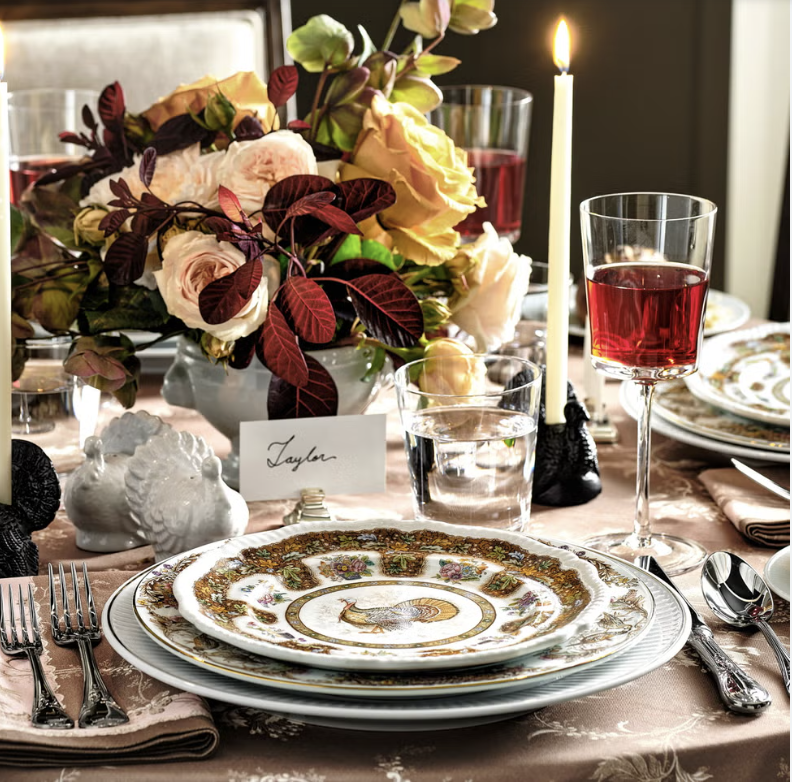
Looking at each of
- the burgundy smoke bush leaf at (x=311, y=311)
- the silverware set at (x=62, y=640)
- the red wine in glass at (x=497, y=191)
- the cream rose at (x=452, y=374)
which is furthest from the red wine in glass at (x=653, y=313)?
the red wine in glass at (x=497, y=191)

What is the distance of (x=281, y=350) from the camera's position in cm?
90

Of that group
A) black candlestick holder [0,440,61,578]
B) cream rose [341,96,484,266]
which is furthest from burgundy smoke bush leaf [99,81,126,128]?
black candlestick holder [0,440,61,578]

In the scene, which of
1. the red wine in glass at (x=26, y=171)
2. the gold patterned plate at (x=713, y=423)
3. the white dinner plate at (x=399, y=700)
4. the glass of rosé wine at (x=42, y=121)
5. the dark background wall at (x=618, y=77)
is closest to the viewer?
the white dinner plate at (x=399, y=700)

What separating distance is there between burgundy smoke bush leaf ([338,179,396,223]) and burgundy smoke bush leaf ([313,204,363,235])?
0.10 feet

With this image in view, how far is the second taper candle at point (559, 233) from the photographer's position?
96cm

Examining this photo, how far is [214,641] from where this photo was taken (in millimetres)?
652

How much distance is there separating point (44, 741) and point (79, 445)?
18.3 inches

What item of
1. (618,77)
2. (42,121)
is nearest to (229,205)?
(42,121)

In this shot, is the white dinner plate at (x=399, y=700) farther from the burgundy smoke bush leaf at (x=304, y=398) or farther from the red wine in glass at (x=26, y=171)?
the red wine in glass at (x=26, y=171)

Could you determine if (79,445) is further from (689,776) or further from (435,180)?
(689,776)

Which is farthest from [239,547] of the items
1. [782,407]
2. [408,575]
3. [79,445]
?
[782,407]

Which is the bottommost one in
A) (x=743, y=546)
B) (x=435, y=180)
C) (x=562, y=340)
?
(x=743, y=546)

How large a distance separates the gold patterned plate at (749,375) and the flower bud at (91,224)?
2.04 ft

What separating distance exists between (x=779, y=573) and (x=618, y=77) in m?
2.42
